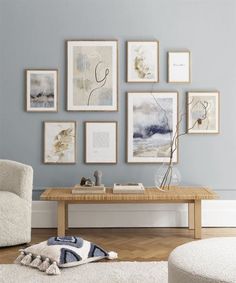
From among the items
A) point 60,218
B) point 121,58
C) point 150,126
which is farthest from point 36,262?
point 121,58

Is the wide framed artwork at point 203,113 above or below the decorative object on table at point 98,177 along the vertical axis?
above

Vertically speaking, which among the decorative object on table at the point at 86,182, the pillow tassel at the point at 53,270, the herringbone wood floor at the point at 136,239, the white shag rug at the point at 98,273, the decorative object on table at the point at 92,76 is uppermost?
the decorative object on table at the point at 92,76

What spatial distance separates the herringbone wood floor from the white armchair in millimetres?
110

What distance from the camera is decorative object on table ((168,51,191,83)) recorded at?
4675 mm

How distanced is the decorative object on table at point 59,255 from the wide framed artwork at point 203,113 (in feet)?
5.69

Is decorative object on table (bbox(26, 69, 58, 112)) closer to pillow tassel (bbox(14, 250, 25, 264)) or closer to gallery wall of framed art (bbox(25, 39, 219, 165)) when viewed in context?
gallery wall of framed art (bbox(25, 39, 219, 165))

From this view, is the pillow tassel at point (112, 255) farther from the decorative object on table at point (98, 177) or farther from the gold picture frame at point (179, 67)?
the gold picture frame at point (179, 67)

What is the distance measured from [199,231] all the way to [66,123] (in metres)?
1.68

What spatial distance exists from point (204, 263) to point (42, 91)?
9.55 ft

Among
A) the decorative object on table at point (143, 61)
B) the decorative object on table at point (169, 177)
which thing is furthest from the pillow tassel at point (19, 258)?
the decorative object on table at point (143, 61)

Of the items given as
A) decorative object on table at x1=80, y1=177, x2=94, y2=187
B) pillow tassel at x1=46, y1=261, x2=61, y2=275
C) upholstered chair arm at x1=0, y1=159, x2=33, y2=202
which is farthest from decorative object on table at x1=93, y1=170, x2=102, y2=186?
pillow tassel at x1=46, y1=261, x2=61, y2=275

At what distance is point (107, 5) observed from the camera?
15.4 feet

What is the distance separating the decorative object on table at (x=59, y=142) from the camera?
4680 millimetres

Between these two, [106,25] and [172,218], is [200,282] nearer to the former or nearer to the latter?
[172,218]
